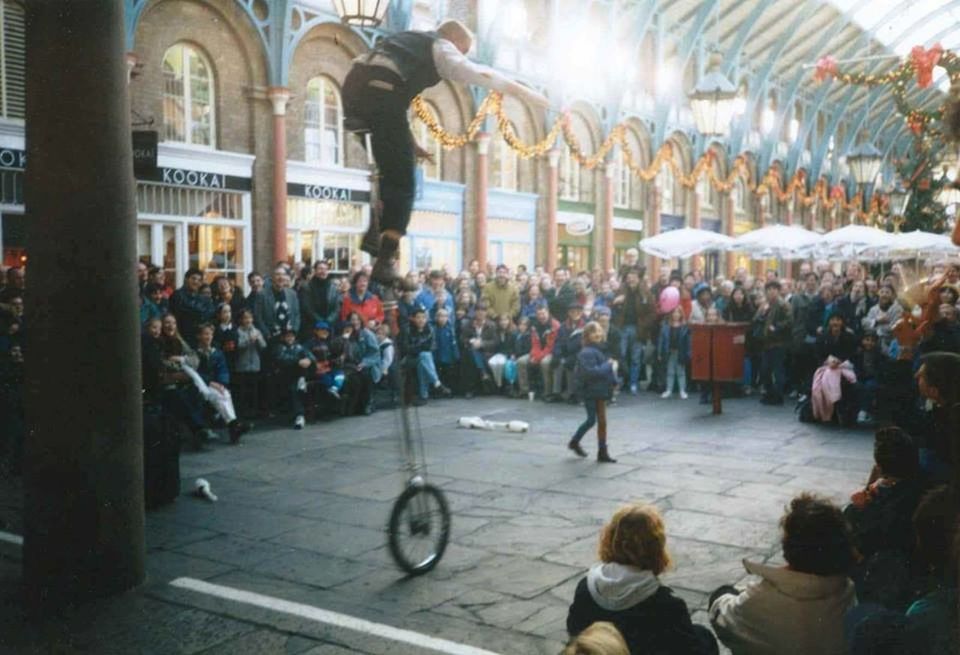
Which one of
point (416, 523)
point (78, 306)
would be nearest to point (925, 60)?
point (416, 523)

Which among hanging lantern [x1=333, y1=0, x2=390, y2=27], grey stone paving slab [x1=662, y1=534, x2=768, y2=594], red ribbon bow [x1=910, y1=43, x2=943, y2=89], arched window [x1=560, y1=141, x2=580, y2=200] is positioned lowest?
grey stone paving slab [x1=662, y1=534, x2=768, y2=594]

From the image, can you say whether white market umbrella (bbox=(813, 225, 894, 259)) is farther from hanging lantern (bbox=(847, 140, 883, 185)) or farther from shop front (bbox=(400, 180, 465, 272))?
shop front (bbox=(400, 180, 465, 272))

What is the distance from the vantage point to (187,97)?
15719mm

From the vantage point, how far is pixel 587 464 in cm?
858

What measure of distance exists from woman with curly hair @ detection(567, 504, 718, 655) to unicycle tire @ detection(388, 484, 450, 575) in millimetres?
2151

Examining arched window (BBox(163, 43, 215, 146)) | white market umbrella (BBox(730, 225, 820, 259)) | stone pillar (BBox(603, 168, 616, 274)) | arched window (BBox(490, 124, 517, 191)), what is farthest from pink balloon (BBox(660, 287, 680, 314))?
stone pillar (BBox(603, 168, 616, 274))

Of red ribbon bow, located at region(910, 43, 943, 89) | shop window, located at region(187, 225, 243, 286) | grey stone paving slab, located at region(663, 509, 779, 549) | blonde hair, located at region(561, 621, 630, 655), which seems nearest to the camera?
blonde hair, located at region(561, 621, 630, 655)

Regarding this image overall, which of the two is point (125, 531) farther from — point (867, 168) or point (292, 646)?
point (867, 168)

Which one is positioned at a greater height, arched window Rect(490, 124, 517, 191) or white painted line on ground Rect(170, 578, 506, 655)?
arched window Rect(490, 124, 517, 191)

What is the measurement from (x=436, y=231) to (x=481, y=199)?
146 centimetres

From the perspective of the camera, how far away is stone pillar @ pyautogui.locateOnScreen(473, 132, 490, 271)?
70.0 ft

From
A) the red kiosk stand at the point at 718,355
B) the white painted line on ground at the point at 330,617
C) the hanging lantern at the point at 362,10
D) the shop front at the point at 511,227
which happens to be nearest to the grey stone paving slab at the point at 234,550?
the white painted line on ground at the point at 330,617

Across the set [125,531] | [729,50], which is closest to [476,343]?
[125,531]

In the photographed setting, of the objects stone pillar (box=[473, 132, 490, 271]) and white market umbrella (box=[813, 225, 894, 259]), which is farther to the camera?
stone pillar (box=[473, 132, 490, 271])
